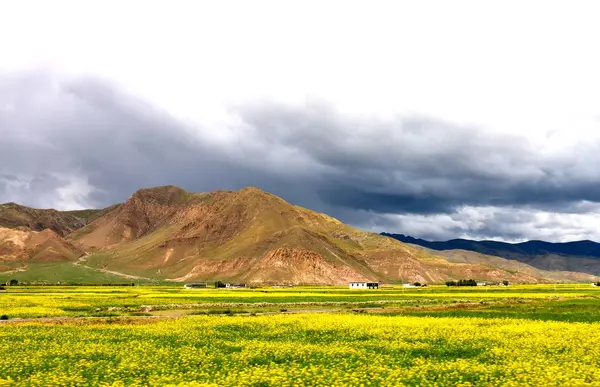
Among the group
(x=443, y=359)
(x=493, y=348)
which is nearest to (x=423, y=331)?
(x=493, y=348)

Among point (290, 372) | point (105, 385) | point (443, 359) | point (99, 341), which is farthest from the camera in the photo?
point (99, 341)

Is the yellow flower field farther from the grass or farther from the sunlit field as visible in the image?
the grass

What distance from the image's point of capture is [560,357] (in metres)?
30.0

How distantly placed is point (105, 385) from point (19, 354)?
12947 mm

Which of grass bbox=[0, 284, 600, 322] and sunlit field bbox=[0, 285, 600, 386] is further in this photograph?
grass bbox=[0, 284, 600, 322]

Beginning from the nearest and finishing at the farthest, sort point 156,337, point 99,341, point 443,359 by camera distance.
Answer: point 443,359, point 99,341, point 156,337

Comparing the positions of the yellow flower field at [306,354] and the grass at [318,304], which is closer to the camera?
the yellow flower field at [306,354]

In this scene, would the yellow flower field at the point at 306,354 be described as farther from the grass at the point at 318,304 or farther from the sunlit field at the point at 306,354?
the grass at the point at 318,304

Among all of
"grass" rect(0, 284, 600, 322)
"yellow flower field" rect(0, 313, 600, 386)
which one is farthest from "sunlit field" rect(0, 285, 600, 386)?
"grass" rect(0, 284, 600, 322)

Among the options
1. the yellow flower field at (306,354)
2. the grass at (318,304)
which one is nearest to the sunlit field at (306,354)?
the yellow flower field at (306,354)

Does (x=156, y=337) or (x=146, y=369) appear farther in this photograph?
(x=156, y=337)

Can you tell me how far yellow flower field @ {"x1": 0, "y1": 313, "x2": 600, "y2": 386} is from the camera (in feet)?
80.6

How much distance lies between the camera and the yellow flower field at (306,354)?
24578 mm

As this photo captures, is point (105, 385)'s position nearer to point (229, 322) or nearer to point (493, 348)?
point (493, 348)
